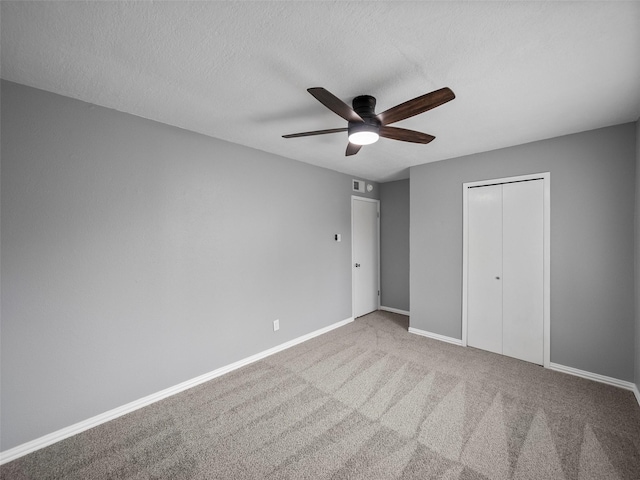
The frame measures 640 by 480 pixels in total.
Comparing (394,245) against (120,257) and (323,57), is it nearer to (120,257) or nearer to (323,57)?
(323,57)

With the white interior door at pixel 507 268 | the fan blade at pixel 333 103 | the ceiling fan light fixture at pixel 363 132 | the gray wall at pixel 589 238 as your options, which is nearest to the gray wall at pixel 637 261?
the gray wall at pixel 589 238

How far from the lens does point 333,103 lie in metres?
1.60

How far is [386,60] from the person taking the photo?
1.58 metres

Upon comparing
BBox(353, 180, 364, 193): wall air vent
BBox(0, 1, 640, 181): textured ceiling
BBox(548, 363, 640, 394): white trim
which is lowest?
BBox(548, 363, 640, 394): white trim

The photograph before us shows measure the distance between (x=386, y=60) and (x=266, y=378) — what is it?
9.44ft

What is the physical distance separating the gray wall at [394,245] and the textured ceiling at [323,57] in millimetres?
2456

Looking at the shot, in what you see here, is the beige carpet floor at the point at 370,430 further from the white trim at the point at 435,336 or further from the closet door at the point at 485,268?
the white trim at the point at 435,336

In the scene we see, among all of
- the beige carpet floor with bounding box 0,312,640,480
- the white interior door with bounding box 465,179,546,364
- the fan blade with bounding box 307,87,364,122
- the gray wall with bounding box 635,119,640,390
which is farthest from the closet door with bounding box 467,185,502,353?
the fan blade with bounding box 307,87,364,122

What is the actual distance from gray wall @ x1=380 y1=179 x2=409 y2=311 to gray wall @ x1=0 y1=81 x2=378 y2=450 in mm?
2317

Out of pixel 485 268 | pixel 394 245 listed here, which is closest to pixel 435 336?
pixel 485 268

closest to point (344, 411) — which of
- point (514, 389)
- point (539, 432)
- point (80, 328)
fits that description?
point (539, 432)

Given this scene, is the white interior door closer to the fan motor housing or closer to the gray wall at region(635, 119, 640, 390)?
the gray wall at region(635, 119, 640, 390)

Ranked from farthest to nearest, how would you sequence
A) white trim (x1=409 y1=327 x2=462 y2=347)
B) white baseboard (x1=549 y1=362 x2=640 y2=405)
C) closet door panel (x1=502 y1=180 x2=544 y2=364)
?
1. white trim (x1=409 y1=327 x2=462 y2=347)
2. closet door panel (x1=502 y1=180 x2=544 y2=364)
3. white baseboard (x1=549 y1=362 x2=640 y2=405)

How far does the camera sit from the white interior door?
2.97 m
